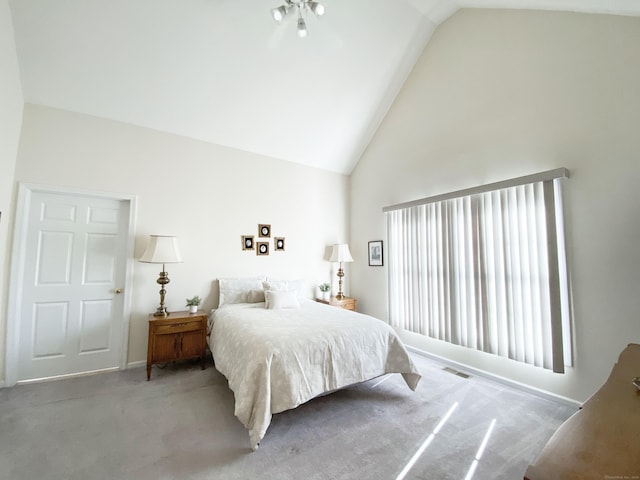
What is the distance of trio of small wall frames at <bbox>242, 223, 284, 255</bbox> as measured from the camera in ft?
12.8

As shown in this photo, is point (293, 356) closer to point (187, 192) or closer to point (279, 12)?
point (187, 192)

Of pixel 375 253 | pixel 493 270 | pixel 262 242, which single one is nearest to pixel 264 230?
pixel 262 242

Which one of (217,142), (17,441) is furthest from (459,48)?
(17,441)

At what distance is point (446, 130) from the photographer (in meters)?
3.37

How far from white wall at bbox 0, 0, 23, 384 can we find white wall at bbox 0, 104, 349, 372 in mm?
122

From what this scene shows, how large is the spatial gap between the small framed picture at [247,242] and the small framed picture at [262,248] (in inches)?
4.2

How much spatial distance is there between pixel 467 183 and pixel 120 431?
3.95m

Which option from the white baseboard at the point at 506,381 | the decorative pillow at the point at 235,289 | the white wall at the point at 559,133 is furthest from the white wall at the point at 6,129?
the white baseboard at the point at 506,381

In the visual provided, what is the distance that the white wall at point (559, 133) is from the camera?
6.98 ft

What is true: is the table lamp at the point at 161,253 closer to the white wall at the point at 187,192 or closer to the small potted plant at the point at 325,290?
the white wall at the point at 187,192

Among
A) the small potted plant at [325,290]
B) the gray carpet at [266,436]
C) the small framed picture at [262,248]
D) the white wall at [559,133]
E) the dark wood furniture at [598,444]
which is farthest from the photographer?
the small potted plant at [325,290]

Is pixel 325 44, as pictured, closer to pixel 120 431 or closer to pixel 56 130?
pixel 56 130

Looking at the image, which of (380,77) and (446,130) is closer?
(446,130)

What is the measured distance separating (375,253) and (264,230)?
1792 millimetres
